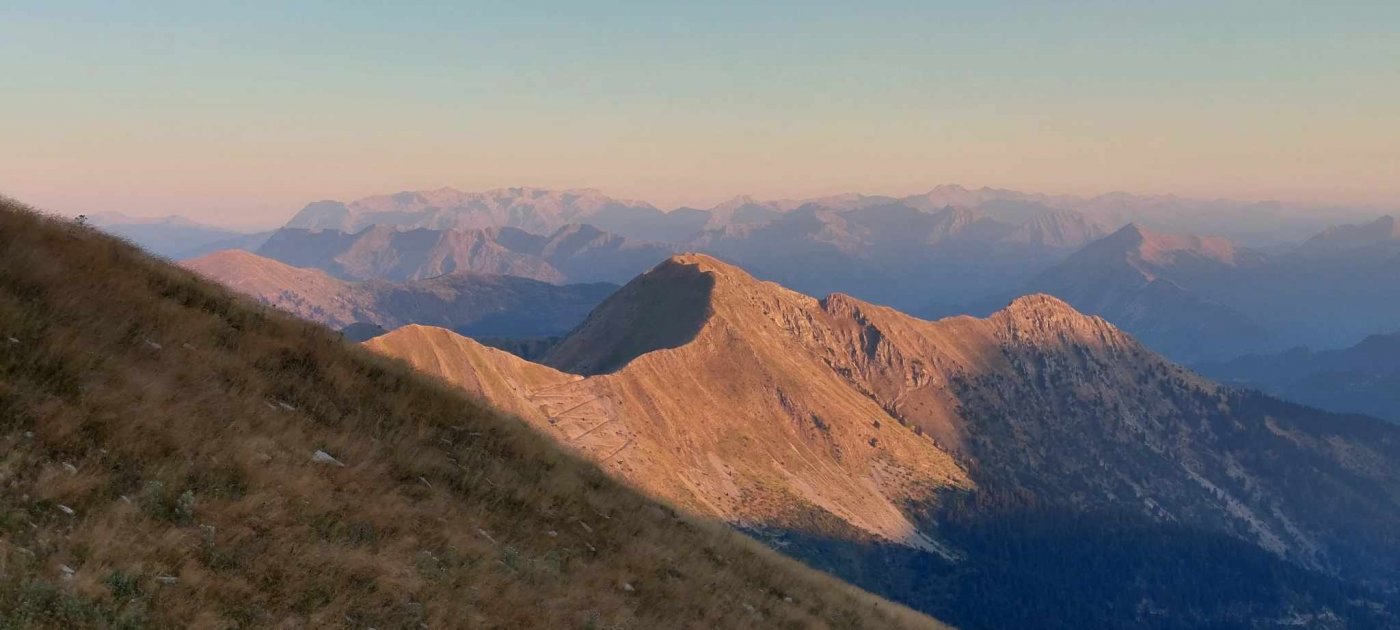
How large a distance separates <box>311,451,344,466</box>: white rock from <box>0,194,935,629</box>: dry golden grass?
6.4 inches

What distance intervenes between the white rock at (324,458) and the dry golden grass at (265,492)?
163 millimetres

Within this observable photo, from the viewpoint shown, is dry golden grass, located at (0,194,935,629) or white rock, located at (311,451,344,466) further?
white rock, located at (311,451,344,466)

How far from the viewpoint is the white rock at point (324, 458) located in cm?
1619

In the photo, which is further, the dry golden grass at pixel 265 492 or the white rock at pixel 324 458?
the white rock at pixel 324 458

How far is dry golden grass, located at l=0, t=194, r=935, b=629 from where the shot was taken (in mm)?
11211

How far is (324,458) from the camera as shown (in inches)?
648

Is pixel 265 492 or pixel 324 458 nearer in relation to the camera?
pixel 265 492

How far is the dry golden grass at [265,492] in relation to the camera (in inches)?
441

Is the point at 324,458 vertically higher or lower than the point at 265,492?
lower

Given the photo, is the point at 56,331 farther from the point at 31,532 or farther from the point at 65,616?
the point at 65,616

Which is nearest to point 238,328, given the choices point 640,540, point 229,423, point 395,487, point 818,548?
point 229,423

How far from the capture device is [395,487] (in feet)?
55.7

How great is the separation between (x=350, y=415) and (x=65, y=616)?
32.9ft

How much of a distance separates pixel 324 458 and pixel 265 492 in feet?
8.54
